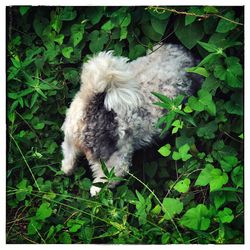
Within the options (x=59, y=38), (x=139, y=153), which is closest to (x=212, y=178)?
(x=139, y=153)

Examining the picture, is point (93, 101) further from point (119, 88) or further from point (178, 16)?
point (178, 16)

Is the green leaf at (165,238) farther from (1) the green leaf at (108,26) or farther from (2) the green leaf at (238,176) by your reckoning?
(1) the green leaf at (108,26)

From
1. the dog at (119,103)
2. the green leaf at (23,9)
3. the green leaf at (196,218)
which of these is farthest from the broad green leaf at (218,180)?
the green leaf at (23,9)

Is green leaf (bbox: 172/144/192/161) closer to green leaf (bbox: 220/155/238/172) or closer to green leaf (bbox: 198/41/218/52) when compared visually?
green leaf (bbox: 220/155/238/172)

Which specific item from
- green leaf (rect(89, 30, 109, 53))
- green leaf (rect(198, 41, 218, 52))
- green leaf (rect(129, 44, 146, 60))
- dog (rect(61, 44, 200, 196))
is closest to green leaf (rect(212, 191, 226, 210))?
dog (rect(61, 44, 200, 196))

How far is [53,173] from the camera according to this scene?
7.56ft

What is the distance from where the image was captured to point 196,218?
2053mm

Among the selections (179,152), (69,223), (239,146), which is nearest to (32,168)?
(69,223)

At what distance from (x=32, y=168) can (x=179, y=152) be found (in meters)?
0.72

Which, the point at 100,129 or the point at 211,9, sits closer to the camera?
the point at 211,9

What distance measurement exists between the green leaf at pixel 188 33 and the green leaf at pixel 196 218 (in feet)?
2.42

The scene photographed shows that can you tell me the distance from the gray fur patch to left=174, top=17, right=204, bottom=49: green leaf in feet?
1.46

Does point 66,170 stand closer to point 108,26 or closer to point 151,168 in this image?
point 151,168

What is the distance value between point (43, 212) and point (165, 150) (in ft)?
2.11
